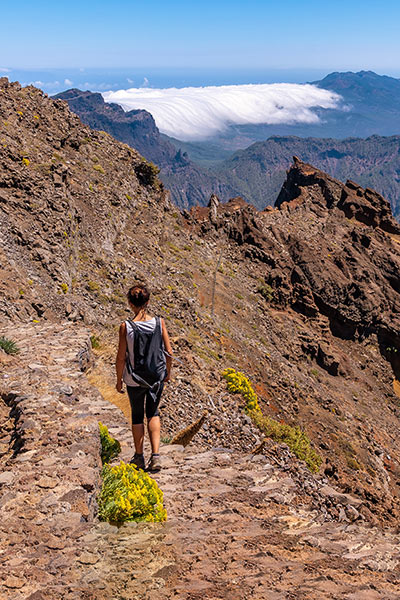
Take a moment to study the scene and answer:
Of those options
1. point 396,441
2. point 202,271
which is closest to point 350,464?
point 396,441

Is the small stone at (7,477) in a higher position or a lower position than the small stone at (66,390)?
higher

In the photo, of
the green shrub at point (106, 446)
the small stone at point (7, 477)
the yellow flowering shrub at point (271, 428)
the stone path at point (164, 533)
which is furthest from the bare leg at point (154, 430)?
the yellow flowering shrub at point (271, 428)

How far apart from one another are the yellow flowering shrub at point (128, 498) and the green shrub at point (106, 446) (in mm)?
858

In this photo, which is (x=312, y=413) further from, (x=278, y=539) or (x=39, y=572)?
(x=39, y=572)

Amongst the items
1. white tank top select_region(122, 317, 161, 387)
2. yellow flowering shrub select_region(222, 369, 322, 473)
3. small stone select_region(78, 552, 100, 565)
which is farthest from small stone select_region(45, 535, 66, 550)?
yellow flowering shrub select_region(222, 369, 322, 473)

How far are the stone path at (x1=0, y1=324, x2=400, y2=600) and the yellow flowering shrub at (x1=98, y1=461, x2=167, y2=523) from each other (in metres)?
0.20

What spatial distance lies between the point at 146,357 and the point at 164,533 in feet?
8.05

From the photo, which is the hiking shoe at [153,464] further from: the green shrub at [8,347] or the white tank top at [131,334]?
the green shrub at [8,347]

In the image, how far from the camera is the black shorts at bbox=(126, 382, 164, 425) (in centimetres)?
726

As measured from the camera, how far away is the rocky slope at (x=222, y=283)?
671 inches

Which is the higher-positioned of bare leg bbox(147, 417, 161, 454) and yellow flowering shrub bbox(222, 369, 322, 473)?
bare leg bbox(147, 417, 161, 454)

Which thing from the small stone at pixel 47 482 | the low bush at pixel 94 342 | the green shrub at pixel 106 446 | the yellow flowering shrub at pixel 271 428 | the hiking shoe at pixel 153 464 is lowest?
the yellow flowering shrub at pixel 271 428

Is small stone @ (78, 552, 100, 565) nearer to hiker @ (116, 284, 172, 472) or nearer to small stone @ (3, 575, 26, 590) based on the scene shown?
small stone @ (3, 575, 26, 590)

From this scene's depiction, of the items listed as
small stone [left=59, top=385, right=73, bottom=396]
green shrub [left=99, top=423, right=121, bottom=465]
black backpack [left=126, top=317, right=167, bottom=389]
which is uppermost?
black backpack [left=126, top=317, right=167, bottom=389]
